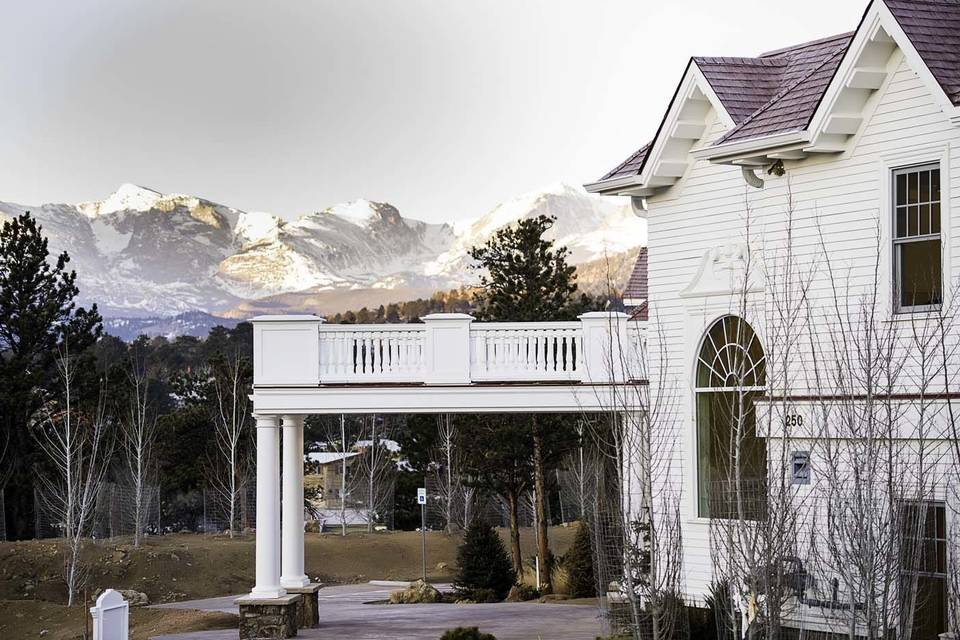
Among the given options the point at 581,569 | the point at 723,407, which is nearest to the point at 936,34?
the point at 723,407

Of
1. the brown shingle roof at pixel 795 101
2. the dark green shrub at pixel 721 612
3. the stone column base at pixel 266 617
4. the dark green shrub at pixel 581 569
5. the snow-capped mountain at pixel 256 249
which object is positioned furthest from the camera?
the snow-capped mountain at pixel 256 249

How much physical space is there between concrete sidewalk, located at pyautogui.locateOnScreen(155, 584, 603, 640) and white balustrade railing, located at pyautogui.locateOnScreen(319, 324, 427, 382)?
13.6ft

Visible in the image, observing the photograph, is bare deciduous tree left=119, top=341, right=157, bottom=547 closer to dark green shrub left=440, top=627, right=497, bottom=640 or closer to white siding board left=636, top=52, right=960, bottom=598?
dark green shrub left=440, top=627, right=497, bottom=640

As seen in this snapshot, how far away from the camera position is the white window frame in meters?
15.9

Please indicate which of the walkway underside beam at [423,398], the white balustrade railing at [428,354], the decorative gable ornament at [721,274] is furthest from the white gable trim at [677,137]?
the walkway underside beam at [423,398]

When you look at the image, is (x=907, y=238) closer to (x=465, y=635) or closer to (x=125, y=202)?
(x=465, y=635)

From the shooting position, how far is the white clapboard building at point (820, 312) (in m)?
14.9

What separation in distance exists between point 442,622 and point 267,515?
4.33 metres

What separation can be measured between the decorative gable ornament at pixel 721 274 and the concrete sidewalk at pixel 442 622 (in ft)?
17.8

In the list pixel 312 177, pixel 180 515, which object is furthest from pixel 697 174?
pixel 312 177

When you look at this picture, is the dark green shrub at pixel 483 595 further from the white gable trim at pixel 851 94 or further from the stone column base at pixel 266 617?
the white gable trim at pixel 851 94

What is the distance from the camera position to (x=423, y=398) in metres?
21.3

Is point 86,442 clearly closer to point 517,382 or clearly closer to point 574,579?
point 574,579

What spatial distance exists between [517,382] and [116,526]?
34.7m
